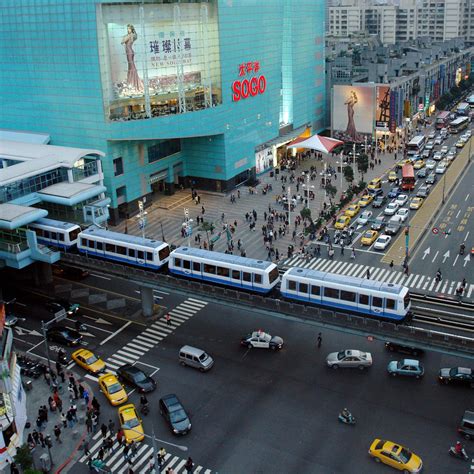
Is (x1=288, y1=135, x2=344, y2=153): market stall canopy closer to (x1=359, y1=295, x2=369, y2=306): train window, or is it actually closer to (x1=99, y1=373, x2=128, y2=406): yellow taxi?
(x1=359, y1=295, x2=369, y2=306): train window

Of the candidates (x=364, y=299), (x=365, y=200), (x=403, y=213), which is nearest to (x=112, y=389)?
(x=364, y=299)

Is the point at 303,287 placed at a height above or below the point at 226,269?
below

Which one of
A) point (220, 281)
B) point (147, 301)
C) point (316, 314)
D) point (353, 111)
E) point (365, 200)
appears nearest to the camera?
point (316, 314)

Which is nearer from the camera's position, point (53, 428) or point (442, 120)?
point (53, 428)

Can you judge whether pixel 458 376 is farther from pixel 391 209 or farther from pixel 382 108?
pixel 382 108

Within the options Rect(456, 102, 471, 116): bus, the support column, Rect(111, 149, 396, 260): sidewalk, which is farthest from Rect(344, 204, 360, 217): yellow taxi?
Rect(456, 102, 471, 116): bus

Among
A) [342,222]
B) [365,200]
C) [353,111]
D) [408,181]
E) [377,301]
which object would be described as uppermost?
[353,111]

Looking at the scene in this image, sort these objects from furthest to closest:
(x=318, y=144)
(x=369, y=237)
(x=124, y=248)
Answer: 1. (x=318, y=144)
2. (x=369, y=237)
3. (x=124, y=248)

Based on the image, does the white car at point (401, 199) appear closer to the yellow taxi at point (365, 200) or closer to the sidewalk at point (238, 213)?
the yellow taxi at point (365, 200)
